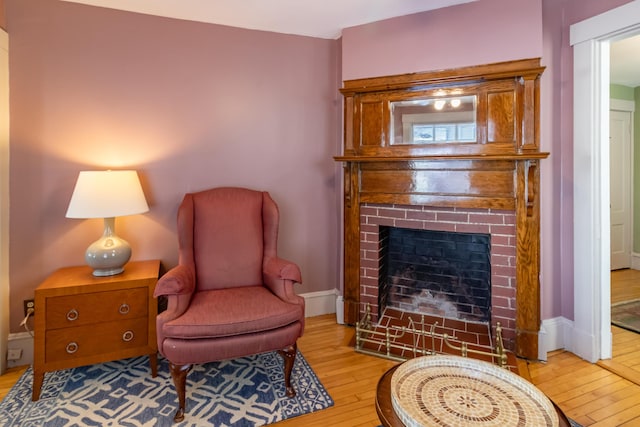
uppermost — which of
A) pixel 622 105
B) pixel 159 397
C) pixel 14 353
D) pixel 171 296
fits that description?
pixel 622 105

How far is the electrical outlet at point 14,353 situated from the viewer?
2264 millimetres

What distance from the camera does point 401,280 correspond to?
3037 millimetres

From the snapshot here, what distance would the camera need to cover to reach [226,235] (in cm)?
242

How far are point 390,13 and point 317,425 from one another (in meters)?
2.72

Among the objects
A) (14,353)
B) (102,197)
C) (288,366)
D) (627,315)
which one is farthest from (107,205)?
(627,315)

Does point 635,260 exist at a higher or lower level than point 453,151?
lower

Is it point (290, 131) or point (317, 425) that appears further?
point (290, 131)

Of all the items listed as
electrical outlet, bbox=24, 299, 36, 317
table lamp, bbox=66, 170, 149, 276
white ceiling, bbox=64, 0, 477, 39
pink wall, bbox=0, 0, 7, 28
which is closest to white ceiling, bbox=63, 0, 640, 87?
white ceiling, bbox=64, 0, 477, 39

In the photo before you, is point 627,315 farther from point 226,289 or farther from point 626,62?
point 226,289

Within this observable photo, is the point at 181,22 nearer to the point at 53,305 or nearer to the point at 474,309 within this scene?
the point at 53,305

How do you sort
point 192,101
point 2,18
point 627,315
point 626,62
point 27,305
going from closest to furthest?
point 2,18, point 27,305, point 192,101, point 627,315, point 626,62

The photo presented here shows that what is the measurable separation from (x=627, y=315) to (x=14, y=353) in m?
4.81

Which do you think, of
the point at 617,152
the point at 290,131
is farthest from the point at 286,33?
A: the point at 617,152

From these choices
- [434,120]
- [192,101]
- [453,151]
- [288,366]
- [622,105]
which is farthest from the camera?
[622,105]
